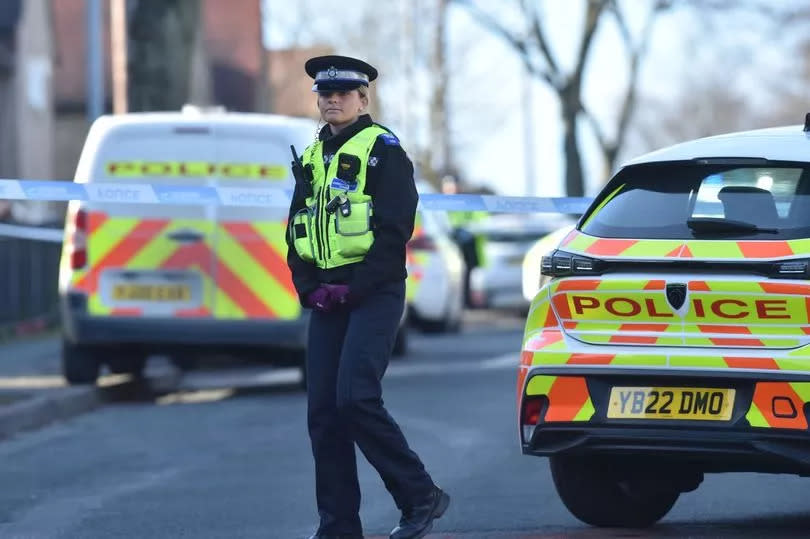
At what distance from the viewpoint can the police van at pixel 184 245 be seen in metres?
13.6

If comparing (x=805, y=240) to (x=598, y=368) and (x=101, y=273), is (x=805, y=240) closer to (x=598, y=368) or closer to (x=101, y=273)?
(x=598, y=368)

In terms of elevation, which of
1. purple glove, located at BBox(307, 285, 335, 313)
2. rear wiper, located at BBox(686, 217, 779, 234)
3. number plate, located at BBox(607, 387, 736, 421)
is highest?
rear wiper, located at BBox(686, 217, 779, 234)

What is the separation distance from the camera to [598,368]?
7.12 metres

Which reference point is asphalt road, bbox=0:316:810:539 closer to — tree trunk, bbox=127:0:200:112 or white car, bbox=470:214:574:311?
tree trunk, bbox=127:0:200:112

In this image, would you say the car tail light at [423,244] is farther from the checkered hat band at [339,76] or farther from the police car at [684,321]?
the checkered hat band at [339,76]

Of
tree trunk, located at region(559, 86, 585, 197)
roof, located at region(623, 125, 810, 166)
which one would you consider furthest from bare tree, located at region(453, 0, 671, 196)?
roof, located at region(623, 125, 810, 166)

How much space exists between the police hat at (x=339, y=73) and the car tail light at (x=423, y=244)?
13.6 m

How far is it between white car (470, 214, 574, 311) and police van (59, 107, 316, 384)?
13.5 m

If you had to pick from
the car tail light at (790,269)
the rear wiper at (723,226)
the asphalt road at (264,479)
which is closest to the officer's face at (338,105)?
the rear wiper at (723,226)

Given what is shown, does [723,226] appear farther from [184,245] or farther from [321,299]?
[184,245]

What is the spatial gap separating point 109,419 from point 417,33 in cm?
3813

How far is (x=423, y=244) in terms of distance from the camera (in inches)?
824

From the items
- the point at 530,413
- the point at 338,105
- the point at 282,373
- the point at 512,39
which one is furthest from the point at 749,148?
the point at 512,39

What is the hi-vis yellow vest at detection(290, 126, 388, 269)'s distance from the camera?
22.7ft
